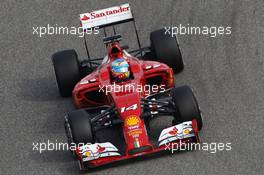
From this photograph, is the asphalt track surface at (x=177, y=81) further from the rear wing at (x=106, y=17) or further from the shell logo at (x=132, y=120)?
the rear wing at (x=106, y=17)

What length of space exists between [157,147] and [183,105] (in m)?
0.92

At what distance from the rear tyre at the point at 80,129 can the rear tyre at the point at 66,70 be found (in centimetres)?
266

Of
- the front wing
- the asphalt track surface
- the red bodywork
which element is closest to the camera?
the front wing

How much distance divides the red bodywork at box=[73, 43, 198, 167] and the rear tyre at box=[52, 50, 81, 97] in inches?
19.2

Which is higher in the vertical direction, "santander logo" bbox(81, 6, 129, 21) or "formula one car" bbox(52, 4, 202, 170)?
"santander logo" bbox(81, 6, 129, 21)

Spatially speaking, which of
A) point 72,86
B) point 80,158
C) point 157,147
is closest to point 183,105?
point 157,147

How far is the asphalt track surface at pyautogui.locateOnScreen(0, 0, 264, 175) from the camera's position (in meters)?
16.8

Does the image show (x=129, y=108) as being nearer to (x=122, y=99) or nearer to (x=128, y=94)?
(x=122, y=99)

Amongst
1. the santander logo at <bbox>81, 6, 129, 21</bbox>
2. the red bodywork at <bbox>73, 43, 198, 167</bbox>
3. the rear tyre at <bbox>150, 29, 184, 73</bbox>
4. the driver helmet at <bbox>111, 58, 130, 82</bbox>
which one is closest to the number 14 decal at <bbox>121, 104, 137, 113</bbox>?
the red bodywork at <bbox>73, 43, 198, 167</bbox>

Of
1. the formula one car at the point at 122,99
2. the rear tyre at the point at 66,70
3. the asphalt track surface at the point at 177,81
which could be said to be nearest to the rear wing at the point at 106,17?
the formula one car at the point at 122,99

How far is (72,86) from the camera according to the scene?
64.4 feet

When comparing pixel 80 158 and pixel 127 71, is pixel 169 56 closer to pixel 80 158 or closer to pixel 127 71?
pixel 127 71

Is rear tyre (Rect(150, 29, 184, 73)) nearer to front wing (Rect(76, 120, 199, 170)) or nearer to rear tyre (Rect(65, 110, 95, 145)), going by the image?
front wing (Rect(76, 120, 199, 170))

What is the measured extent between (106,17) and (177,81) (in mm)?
2070
